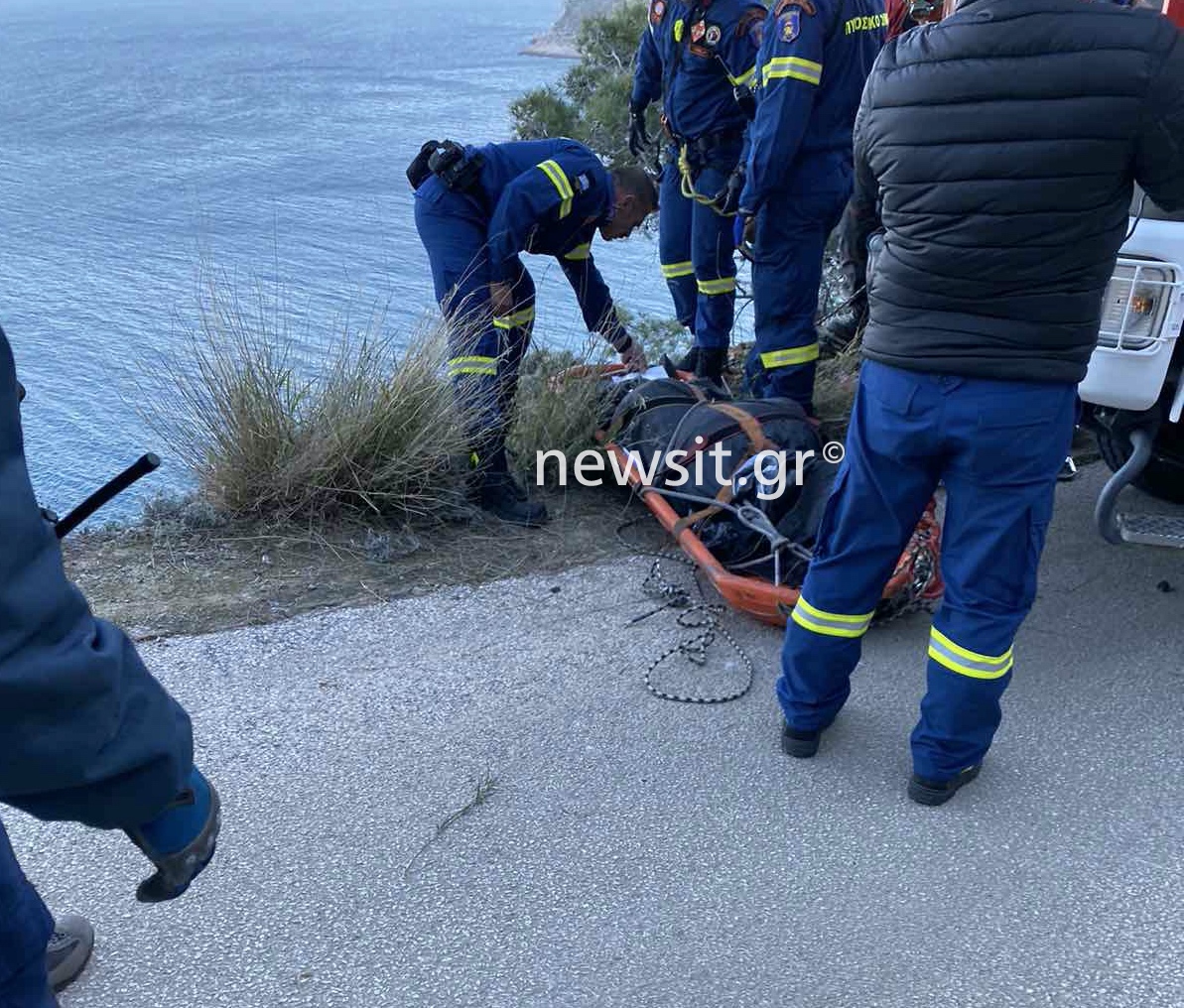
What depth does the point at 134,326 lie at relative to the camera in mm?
6199

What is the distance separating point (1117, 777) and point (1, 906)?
2471 millimetres

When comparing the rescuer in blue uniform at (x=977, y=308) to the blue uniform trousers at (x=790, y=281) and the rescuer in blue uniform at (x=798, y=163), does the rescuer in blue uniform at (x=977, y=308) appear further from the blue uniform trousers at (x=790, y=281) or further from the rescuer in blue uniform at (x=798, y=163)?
the blue uniform trousers at (x=790, y=281)

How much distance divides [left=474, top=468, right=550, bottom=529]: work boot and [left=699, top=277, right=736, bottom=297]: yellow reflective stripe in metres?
1.66

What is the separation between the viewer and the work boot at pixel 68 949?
2201mm

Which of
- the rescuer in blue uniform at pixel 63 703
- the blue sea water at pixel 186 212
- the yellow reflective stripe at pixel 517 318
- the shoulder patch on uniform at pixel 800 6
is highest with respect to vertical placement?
the shoulder patch on uniform at pixel 800 6

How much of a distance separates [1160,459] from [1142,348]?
1.02m

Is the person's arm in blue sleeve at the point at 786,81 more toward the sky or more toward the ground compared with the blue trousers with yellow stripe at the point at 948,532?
more toward the sky

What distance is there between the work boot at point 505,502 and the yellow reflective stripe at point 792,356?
1323 millimetres

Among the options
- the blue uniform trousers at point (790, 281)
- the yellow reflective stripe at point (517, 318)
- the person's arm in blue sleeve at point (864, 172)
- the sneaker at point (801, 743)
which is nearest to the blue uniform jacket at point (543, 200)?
the yellow reflective stripe at point (517, 318)

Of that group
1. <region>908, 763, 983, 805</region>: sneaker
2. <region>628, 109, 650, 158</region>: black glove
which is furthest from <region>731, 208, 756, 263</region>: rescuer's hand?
<region>908, 763, 983, 805</region>: sneaker

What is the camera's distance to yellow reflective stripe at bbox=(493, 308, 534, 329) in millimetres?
4395

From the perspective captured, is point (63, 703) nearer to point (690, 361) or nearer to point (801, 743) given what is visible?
point (801, 743)

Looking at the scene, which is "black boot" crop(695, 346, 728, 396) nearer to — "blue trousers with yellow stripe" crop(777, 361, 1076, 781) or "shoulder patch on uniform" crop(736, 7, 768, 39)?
"shoulder patch on uniform" crop(736, 7, 768, 39)

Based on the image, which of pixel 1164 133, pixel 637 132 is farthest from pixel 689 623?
pixel 637 132
